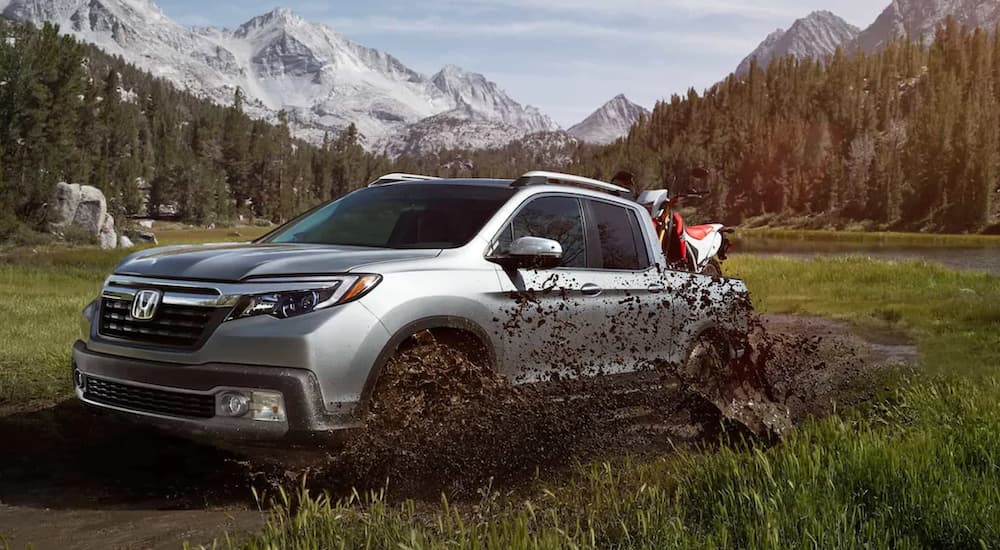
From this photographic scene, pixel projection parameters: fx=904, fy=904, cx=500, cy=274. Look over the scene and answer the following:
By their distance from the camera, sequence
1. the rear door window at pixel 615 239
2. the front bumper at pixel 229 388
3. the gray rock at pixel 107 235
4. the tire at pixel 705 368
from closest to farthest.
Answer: the front bumper at pixel 229 388, the rear door window at pixel 615 239, the tire at pixel 705 368, the gray rock at pixel 107 235

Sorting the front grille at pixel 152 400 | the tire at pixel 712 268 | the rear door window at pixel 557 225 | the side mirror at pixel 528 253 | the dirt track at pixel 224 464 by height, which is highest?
the rear door window at pixel 557 225

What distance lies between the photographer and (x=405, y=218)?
623cm

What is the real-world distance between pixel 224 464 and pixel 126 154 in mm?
151689

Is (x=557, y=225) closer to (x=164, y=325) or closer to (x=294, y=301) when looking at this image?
(x=294, y=301)

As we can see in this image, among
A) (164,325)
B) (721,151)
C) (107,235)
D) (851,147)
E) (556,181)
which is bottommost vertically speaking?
(107,235)

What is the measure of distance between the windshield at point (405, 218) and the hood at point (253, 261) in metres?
0.46

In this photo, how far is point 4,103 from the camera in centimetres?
7406

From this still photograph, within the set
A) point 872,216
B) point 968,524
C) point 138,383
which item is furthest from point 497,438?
point 872,216

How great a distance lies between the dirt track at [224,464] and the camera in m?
4.65

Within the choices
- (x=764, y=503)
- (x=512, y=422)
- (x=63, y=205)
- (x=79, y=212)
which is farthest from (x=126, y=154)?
(x=764, y=503)

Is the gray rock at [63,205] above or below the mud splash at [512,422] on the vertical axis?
above

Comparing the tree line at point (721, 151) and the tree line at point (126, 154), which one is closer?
the tree line at point (126, 154)

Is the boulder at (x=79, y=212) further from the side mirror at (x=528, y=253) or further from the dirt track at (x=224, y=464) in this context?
the side mirror at (x=528, y=253)

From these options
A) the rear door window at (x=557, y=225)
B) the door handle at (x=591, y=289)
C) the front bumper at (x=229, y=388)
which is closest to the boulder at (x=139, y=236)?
the rear door window at (x=557, y=225)
